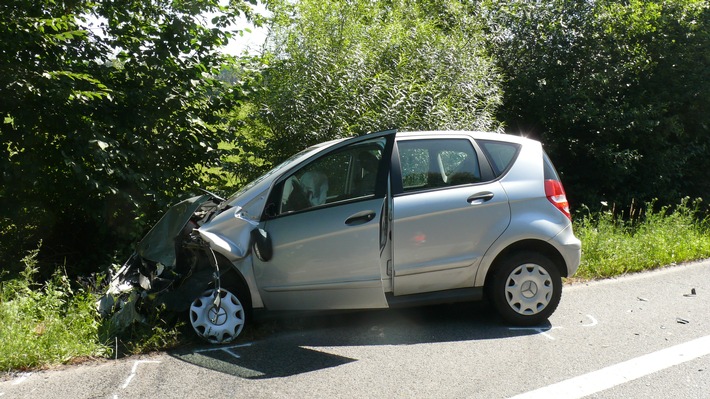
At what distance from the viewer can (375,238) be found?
570cm

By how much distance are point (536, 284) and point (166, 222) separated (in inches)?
134

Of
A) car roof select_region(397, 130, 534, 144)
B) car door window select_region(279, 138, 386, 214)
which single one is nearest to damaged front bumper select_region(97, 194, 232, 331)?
car door window select_region(279, 138, 386, 214)

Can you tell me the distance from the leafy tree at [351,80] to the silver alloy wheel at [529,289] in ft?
10.3

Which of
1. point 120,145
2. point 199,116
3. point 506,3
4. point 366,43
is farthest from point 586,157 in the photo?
point 120,145

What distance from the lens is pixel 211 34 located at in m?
7.75

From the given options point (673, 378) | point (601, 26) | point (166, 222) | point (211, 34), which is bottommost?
point (673, 378)

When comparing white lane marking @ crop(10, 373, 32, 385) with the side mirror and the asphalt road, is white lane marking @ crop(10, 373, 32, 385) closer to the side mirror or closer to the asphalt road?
the asphalt road

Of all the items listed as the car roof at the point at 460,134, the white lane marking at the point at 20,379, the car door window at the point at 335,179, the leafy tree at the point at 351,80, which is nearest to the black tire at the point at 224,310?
the car door window at the point at 335,179

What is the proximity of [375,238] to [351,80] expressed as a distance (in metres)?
3.57

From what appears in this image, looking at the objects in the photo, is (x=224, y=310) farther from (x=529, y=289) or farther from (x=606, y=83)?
(x=606, y=83)

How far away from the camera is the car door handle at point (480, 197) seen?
5977 millimetres

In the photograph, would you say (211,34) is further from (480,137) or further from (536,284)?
(536,284)

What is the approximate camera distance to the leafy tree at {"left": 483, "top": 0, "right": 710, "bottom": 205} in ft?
38.5

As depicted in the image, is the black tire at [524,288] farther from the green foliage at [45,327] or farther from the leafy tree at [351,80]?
the green foliage at [45,327]
